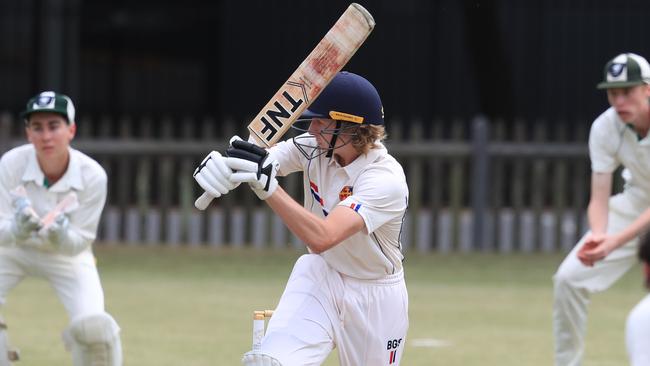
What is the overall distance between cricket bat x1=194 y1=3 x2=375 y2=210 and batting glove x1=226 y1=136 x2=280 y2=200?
340mm

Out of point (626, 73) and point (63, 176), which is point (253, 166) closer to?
point (63, 176)

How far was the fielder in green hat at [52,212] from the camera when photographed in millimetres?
6820

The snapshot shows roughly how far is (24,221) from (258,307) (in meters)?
3.85

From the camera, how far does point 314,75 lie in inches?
217

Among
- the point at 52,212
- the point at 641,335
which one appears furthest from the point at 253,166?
the point at 52,212

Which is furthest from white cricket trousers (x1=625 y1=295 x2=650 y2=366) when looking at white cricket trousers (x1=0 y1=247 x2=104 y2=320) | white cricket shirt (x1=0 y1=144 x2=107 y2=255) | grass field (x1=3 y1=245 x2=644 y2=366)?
grass field (x1=3 y1=245 x2=644 y2=366)

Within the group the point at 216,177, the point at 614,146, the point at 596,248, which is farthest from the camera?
the point at 614,146

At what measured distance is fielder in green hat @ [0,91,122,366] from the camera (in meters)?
6.82

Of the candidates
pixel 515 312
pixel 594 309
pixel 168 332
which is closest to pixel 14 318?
pixel 168 332

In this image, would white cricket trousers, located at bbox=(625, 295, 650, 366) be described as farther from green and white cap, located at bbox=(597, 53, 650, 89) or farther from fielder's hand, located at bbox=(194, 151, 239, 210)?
green and white cap, located at bbox=(597, 53, 650, 89)

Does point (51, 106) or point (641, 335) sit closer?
point (641, 335)

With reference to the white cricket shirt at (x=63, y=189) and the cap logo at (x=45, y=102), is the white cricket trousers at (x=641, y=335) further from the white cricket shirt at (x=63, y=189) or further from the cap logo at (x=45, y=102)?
the cap logo at (x=45, y=102)

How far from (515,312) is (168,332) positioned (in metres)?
2.79

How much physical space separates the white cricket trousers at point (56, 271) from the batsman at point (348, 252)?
4.91ft
